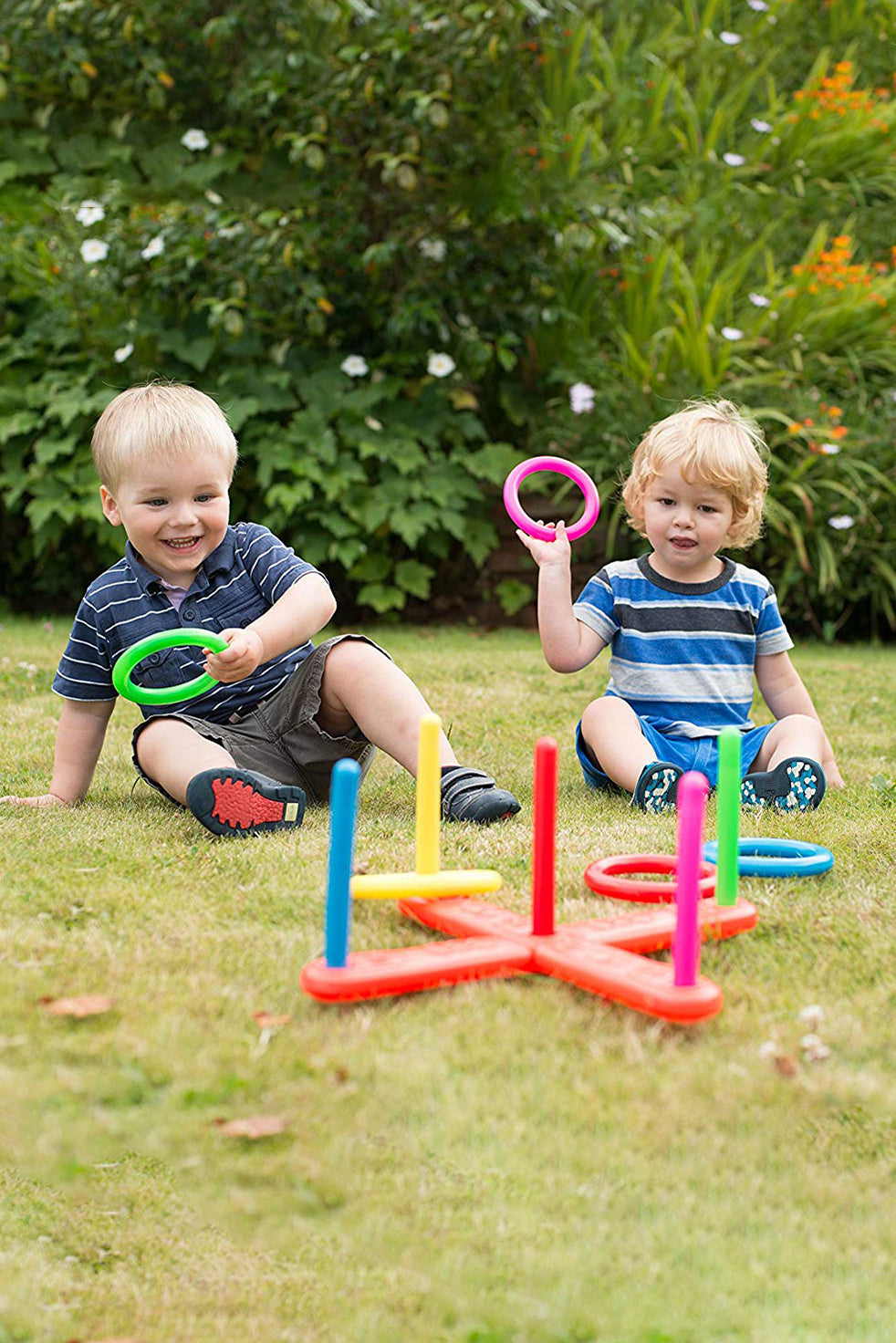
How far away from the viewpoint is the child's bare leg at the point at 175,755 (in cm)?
297

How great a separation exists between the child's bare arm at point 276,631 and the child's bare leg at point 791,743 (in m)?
1.15

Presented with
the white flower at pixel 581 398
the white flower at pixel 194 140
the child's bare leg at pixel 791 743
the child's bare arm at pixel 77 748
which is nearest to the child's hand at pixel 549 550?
the child's bare leg at pixel 791 743

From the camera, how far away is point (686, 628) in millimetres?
3543

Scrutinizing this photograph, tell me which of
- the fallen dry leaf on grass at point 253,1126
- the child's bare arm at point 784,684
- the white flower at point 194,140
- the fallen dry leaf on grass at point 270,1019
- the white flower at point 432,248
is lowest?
the fallen dry leaf on grass at point 253,1126

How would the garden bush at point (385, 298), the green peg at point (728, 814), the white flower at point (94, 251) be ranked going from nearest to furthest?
1. the green peg at point (728, 814)
2. the garden bush at point (385, 298)
3. the white flower at point (94, 251)

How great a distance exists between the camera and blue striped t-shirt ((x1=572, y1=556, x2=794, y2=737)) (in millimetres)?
3531

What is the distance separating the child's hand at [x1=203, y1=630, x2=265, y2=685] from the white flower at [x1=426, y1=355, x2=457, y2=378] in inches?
159

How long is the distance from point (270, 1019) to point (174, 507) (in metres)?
1.52

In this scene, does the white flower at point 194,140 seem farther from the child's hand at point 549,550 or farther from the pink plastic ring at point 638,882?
the pink plastic ring at point 638,882

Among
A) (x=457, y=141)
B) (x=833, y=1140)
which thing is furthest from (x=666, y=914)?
(x=457, y=141)

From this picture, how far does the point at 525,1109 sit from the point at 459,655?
4.07 metres

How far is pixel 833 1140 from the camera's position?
172cm

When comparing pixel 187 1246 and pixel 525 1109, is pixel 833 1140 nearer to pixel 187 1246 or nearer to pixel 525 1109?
pixel 525 1109

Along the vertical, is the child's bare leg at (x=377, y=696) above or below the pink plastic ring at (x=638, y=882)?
above
